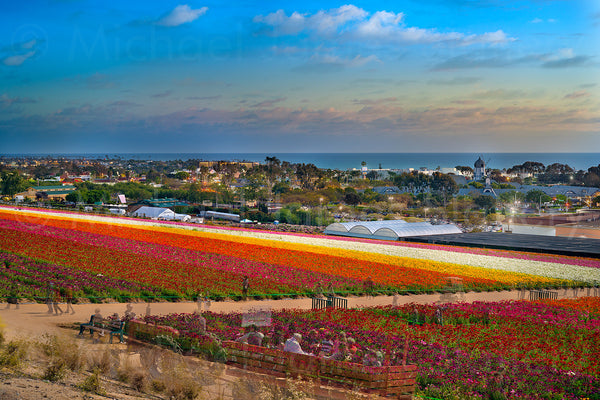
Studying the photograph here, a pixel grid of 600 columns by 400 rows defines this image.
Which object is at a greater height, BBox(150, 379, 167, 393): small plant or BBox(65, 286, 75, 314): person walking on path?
BBox(65, 286, 75, 314): person walking on path

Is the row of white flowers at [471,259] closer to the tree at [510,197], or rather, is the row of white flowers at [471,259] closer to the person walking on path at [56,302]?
the person walking on path at [56,302]

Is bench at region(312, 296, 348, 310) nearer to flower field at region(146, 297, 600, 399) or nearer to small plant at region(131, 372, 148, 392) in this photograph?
flower field at region(146, 297, 600, 399)

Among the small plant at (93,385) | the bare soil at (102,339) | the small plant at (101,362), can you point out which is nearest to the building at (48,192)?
the bare soil at (102,339)

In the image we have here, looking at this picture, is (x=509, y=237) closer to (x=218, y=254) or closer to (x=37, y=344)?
(x=218, y=254)

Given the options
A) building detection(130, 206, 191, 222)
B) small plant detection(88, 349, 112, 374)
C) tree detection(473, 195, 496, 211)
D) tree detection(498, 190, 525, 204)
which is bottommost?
small plant detection(88, 349, 112, 374)

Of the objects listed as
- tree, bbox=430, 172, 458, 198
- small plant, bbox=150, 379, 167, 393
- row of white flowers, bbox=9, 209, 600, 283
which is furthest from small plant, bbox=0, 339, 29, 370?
tree, bbox=430, 172, 458, 198

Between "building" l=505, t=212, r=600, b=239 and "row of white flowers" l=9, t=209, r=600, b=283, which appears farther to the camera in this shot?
"building" l=505, t=212, r=600, b=239

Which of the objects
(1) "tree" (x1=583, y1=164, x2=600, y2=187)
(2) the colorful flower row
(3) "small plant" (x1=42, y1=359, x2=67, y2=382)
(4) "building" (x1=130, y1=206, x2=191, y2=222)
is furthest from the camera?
(1) "tree" (x1=583, y1=164, x2=600, y2=187)
